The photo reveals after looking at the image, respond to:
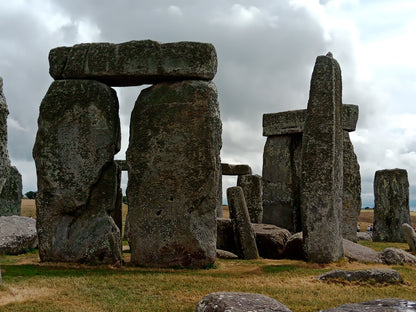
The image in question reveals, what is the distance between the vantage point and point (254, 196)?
17859mm

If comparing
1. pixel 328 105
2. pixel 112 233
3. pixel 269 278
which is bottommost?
pixel 269 278

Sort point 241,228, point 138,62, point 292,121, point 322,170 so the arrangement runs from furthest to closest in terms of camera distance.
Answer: point 292,121, point 241,228, point 322,170, point 138,62

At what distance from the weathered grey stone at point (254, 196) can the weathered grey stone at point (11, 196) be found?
26.0 ft

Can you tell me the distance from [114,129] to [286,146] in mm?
8045

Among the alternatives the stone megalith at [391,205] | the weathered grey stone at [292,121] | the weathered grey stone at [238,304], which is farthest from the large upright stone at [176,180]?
the stone megalith at [391,205]

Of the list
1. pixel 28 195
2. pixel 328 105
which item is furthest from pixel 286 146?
pixel 28 195

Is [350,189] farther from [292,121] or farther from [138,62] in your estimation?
Result: [138,62]

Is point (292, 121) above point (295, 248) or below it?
above

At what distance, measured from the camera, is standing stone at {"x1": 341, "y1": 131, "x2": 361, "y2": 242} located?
54.5 ft

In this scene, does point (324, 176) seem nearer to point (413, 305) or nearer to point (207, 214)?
point (207, 214)

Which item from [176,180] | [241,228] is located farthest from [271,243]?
[176,180]

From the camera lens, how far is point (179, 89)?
10398 millimetres

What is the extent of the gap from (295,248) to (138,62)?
538 cm

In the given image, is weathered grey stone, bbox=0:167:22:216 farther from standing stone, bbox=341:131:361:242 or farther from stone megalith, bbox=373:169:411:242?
stone megalith, bbox=373:169:411:242
